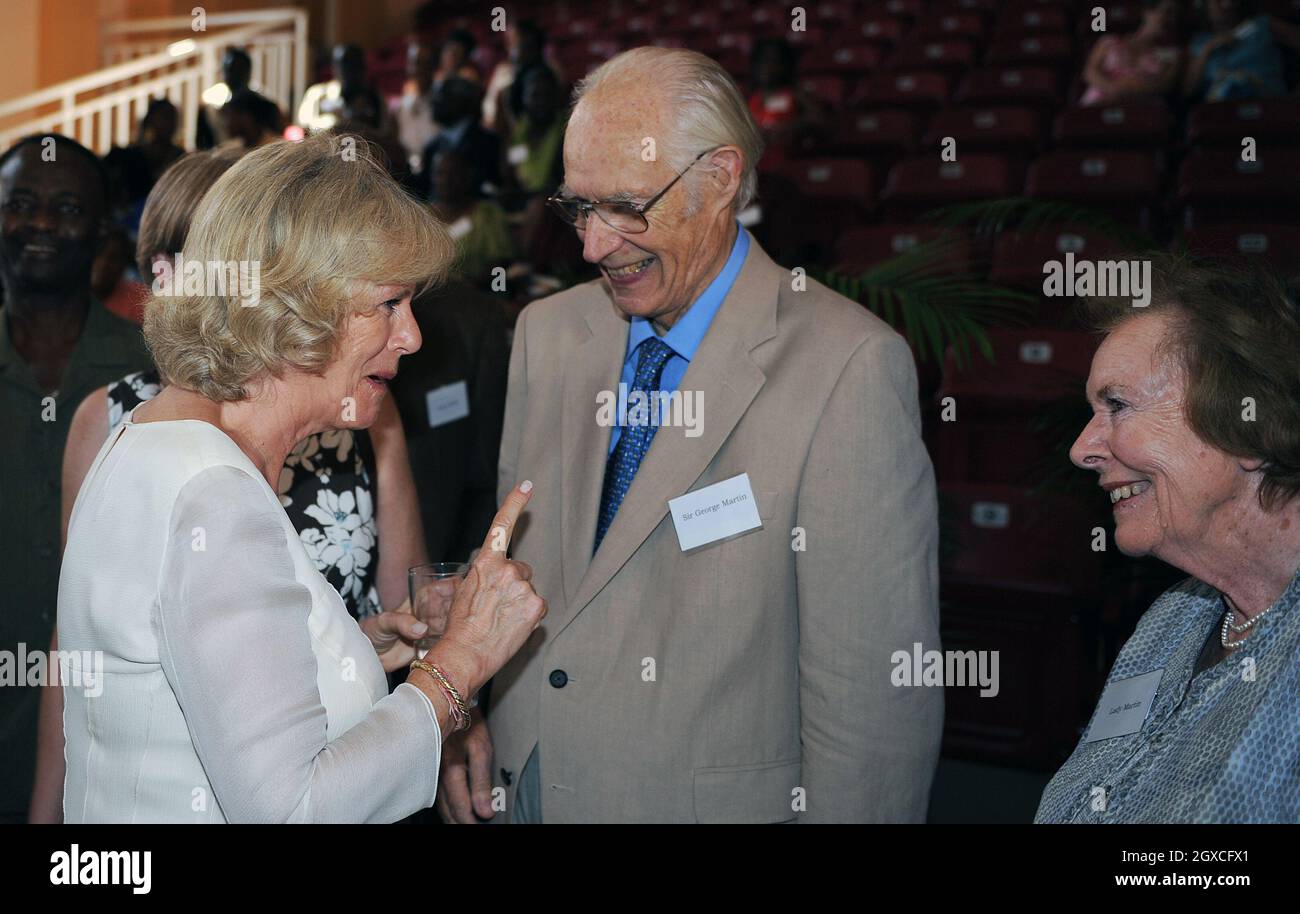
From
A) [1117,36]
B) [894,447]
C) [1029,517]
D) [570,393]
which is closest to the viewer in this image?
[894,447]

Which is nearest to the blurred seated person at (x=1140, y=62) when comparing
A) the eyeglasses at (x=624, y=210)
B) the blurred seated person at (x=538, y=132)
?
the blurred seated person at (x=538, y=132)

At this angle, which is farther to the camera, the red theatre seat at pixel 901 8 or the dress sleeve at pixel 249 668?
the red theatre seat at pixel 901 8

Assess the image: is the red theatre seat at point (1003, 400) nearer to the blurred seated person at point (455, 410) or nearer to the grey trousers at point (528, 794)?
the blurred seated person at point (455, 410)

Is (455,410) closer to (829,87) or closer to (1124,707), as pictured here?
(1124,707)

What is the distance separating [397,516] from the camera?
2.08 metres

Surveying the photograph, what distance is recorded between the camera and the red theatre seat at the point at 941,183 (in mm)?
5824

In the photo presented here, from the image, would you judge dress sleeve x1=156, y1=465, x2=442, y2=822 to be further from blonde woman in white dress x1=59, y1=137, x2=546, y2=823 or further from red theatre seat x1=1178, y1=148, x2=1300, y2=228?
red theatre seat x1=1178, y1=148, x2=1300, y2=228

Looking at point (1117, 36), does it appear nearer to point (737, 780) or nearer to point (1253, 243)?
point (1253, 243)

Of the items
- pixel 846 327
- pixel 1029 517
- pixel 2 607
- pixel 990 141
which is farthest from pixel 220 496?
pixel 990 141

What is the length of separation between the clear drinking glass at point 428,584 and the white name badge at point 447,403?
4.40ft

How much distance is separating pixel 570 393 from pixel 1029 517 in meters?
1.98

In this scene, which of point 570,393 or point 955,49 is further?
point 955,49

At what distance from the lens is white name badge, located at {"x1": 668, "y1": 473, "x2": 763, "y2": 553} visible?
1.75m

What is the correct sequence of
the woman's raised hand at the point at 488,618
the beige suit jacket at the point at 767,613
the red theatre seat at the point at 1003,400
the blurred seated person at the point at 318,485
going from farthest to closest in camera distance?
the red theatre seat at the point at 1003,400 → the blurred seated person at the point at 318,485 → the beige suit jacket at the point at 767,613 → the woman's raised hand at the point at 488,618
